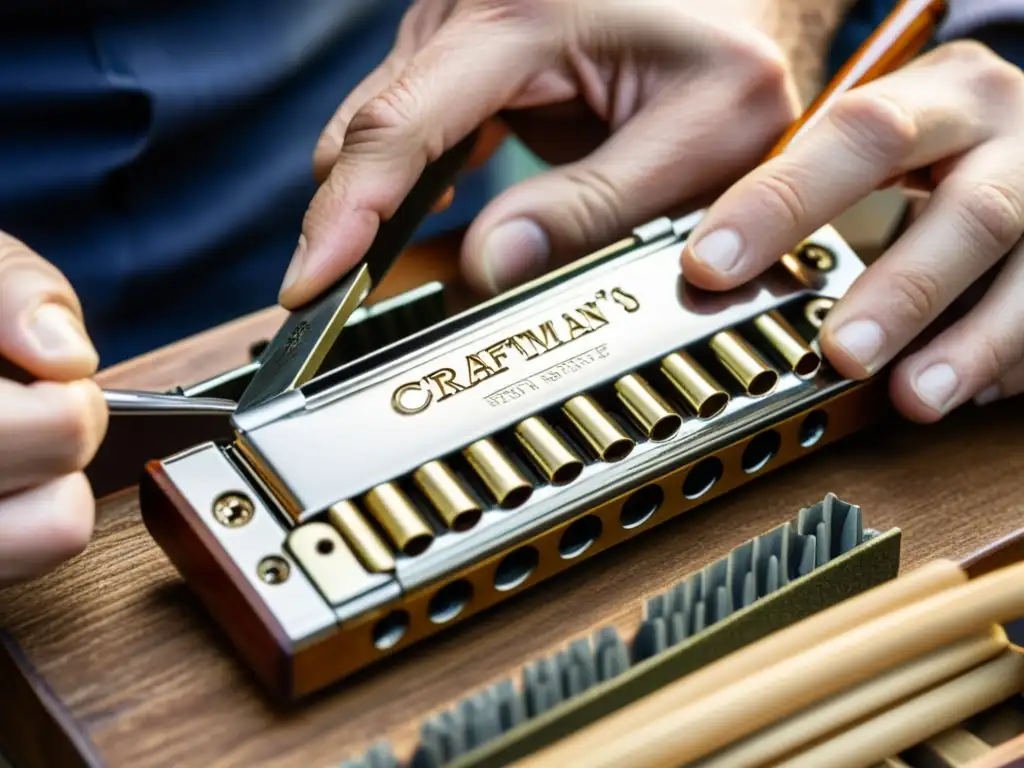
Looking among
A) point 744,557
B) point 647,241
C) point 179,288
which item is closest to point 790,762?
point 744,557

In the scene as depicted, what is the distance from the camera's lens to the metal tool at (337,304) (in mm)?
504

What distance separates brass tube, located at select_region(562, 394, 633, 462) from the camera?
18.7 inches

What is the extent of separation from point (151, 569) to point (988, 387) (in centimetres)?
41

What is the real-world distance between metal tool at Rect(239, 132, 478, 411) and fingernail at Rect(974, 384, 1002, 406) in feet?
1.01

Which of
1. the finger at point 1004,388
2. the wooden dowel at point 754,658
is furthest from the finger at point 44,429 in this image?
the finger at point 1004,388

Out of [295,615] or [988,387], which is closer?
[295,615]

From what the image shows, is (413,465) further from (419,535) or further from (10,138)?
(10,138)

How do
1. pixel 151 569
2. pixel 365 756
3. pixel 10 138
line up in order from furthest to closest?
pixel 10 138 < pixel 151 569 < pixel 365 756

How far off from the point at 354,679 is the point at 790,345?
9.7 inches

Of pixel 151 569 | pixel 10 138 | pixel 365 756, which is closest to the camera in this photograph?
pixel 365 756

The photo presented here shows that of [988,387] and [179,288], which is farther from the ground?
[988,387]

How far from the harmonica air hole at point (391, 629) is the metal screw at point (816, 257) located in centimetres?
28

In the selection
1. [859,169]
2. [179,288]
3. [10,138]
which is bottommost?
[179,288]

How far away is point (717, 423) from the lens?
0.50 m
